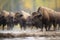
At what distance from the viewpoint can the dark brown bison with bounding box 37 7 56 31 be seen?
497 cm

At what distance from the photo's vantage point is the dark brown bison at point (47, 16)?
4965 millimetres

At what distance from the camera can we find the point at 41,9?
16.4 ft

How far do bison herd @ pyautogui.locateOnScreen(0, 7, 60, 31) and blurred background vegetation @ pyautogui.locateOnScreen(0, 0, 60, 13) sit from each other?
0.34 ft

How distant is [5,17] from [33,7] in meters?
0.77

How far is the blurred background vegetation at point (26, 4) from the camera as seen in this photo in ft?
16.4

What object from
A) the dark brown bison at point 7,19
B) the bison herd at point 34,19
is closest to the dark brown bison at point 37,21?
the bison herd at point 34,19

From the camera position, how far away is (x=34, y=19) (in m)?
4.98

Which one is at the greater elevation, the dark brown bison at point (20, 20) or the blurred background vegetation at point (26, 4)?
the blurred background vegetation at point (26, 4)

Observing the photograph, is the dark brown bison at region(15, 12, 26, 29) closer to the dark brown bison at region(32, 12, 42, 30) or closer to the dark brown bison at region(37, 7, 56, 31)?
the dark brown bison at region(32, 12, 42, 30)

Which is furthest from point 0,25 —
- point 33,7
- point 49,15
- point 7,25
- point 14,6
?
point 49,15

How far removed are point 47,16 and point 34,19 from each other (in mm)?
344

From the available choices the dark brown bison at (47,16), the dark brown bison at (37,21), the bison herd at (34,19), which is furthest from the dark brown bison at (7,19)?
the dark brown bison at (47,16)

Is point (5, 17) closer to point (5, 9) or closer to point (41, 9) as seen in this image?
point (5, 9)

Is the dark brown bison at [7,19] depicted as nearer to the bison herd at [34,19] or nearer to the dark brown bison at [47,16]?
the bison herd at [34,19]
